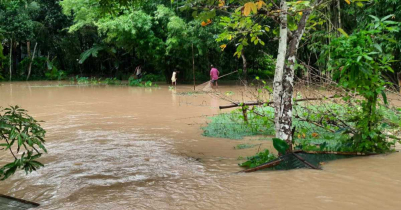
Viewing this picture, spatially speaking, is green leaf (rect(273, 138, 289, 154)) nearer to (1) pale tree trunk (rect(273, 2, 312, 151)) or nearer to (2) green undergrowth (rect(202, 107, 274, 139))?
(1) pale tree trunk (rect(273, 2, 312, 151))

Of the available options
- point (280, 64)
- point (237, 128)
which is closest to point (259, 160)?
point (280, 64)

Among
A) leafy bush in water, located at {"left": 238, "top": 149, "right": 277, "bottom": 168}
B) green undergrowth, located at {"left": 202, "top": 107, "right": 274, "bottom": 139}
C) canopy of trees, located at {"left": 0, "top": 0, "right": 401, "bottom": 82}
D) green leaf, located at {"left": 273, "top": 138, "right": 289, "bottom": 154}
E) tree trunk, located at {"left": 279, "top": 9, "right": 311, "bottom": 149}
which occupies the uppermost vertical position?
canopy of trees, located at {"left": 0, "top": 0, "right": 401, "bottom": 82}

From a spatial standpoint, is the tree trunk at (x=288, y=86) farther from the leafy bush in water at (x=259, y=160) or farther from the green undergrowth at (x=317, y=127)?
the green undergrowth at (x=317, y=127)

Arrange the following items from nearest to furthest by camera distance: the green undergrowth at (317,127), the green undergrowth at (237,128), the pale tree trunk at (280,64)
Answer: the pale tree trunk at (280,64), the green undergrowth at (317,127), the green undergrowth at (237,128)

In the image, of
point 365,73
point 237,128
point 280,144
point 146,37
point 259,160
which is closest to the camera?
point 280,144

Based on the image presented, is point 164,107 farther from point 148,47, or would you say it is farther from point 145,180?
point 148,47

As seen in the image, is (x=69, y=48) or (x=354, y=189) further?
(x=69, y=48)

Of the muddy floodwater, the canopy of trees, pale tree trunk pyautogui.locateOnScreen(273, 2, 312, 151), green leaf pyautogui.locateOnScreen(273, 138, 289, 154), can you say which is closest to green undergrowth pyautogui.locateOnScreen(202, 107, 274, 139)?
the muddy floodwater

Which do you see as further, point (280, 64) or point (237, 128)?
point (237, 128)

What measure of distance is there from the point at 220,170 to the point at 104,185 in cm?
165

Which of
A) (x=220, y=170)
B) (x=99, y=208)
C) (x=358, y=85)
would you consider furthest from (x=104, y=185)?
(x=358, y=85)

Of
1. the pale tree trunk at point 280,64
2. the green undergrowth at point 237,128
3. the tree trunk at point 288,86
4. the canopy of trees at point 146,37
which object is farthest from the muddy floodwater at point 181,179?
the canopy of trees at point 146,37

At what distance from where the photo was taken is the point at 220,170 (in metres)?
5.19

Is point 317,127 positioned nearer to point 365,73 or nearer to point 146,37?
point 365,73
